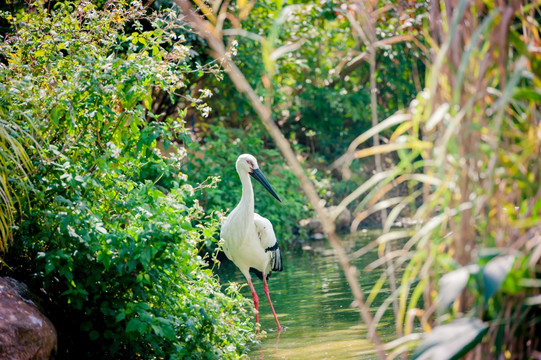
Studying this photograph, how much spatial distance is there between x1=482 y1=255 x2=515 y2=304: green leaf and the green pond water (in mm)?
3113

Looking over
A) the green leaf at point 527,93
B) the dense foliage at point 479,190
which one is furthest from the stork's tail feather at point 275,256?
the green leaf at point 527,93

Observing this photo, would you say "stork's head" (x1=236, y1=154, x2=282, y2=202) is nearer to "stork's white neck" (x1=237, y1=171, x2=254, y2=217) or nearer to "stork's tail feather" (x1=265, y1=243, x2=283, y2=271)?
"stork's white neck" (x1=237, y1=171, x2=254, y2=217)

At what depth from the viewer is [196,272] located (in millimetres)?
4617

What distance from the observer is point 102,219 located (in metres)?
4.39

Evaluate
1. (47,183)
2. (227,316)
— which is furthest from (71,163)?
(227,316)

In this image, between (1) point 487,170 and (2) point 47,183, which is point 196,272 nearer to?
(2) point 47,183

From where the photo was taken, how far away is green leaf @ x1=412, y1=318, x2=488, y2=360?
5.64 feet

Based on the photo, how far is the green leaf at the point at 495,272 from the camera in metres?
1.57

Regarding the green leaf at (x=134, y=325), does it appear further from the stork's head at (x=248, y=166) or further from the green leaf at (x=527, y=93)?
the stork's head at (x=248, y=166)

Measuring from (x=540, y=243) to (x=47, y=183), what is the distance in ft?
11.3

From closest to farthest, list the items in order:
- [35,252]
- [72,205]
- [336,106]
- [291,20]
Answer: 1. [72,205]
2. [35,252]
3. [291,20]
4. [336,106]

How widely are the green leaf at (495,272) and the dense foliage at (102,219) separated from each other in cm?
259

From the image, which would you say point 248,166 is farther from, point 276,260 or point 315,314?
point 315,314

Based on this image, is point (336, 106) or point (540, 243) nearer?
point (540, 243)
